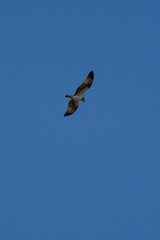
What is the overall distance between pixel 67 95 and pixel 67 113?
6.35 feet

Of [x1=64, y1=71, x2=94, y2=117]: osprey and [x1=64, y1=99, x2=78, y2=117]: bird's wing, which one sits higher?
[x1=64, y1=71, x2=94, y2=117]: osprey

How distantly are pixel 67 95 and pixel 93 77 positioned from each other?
9.41 ft

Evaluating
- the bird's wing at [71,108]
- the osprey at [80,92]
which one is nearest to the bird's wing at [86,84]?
the osprey at [80,92]

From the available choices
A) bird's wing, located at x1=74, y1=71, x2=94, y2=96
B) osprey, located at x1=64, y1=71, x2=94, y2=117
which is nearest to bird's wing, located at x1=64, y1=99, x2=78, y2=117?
osprey, located at x1=64, y1=71, x2=94, y2=117

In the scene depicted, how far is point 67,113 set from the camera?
417 ft

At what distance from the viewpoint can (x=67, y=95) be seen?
413ft

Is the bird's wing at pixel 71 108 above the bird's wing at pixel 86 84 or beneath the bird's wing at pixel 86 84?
beneath

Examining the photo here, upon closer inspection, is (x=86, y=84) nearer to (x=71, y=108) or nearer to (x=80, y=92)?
(x=80, y=92)

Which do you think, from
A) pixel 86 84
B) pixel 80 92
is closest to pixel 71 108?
pixel 80 92

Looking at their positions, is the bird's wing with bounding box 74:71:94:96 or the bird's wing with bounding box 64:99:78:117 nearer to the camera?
the bird's wing with bounding box 74:71:94:96

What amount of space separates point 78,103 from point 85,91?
1264 millimetres

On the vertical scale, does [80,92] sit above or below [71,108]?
above

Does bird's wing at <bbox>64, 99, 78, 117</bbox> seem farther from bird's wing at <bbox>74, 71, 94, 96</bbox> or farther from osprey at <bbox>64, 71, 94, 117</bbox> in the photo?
bird's wing at <bbox>74, 71, 94, 96</bbox>

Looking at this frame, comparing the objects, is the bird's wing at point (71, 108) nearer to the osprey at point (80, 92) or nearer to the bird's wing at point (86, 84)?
the osprey at point (80, 92)
